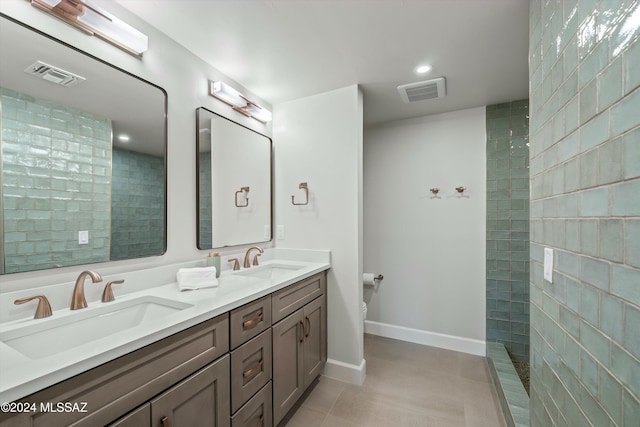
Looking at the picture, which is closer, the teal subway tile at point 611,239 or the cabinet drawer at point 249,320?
the teal subway tile at point 611,239

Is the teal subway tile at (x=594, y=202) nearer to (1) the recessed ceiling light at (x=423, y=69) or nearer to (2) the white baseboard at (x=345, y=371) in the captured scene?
(1) the recessed ceiling light at (x=423, y=69)

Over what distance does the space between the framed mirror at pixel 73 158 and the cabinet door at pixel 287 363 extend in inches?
34.3

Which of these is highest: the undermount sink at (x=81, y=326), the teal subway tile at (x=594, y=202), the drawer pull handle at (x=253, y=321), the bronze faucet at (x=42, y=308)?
the teal subway tile at (x=594, y=202)

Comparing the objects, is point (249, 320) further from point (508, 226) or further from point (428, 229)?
point (508, 226)

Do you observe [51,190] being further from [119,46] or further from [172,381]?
[172,381]

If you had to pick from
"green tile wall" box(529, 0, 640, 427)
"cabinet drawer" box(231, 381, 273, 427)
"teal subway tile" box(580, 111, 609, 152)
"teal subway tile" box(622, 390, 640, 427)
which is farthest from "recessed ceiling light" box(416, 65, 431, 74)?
"cabinet drawer" box(231, 381, 273, 427)

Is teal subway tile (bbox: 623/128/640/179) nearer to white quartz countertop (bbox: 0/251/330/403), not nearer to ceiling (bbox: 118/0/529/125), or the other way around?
ceiling (bbox: 118/0/529/125)

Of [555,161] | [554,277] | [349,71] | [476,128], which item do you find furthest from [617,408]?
[476,128]

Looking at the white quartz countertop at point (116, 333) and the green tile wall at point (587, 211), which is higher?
the green tile wall at point (587, 211)

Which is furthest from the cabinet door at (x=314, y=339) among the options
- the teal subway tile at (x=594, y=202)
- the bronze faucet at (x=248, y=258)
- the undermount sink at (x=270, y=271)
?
the teal subway tile at (x=594, y=202)

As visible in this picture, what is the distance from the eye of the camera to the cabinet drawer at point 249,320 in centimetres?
126

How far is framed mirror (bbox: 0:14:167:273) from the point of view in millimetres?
1030

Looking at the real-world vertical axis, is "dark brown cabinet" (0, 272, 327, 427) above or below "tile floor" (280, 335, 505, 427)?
above

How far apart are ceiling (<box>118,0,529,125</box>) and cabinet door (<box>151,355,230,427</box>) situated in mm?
1756
